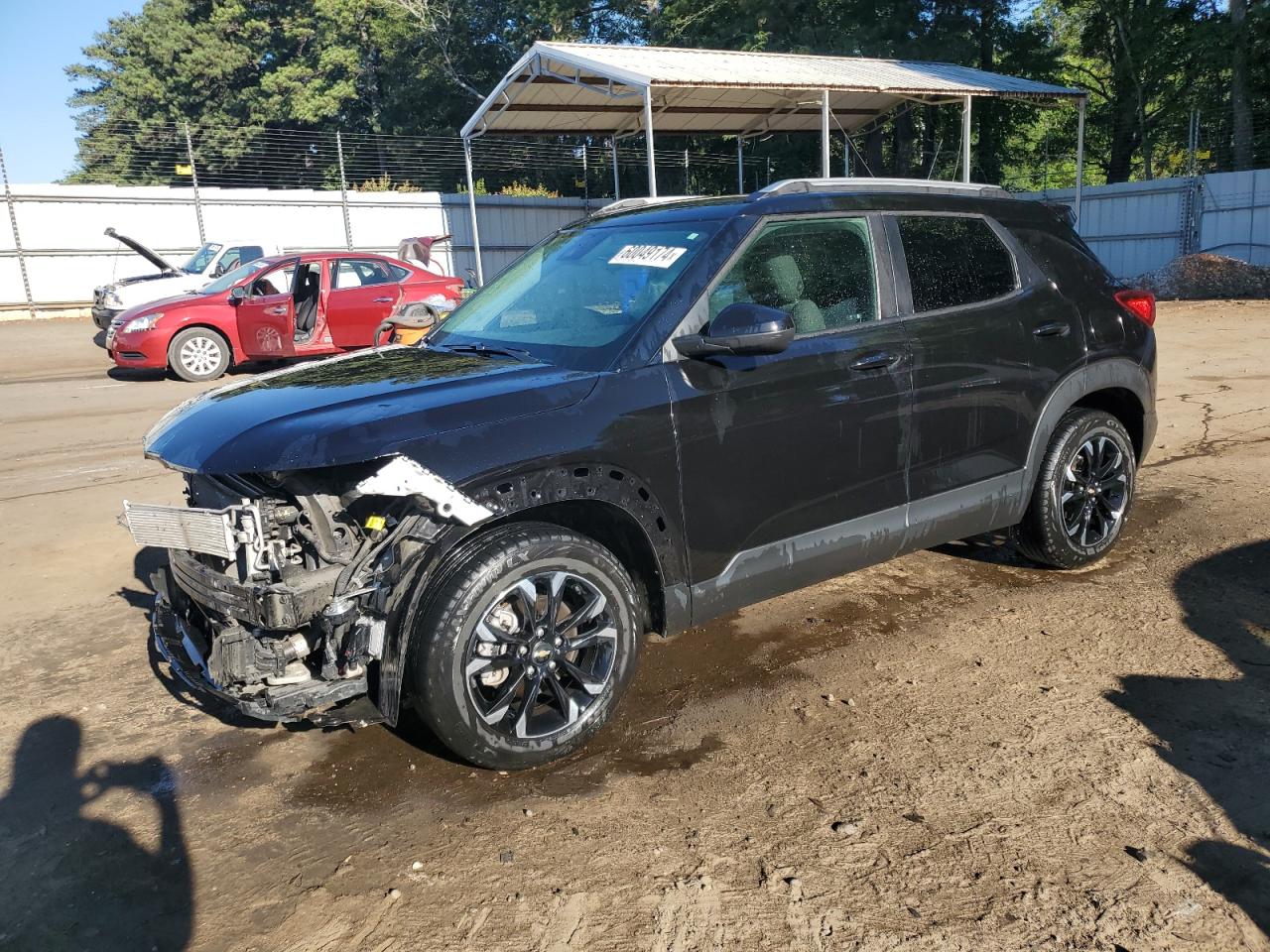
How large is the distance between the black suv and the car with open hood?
14134mm

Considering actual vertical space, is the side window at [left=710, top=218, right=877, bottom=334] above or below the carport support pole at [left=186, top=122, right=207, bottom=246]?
below

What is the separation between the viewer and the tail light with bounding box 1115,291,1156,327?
491cm

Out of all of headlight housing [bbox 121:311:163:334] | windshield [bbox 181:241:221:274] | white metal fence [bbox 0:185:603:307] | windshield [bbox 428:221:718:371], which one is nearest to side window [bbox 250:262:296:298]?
headlight housing [bbox 121:311:163:334]

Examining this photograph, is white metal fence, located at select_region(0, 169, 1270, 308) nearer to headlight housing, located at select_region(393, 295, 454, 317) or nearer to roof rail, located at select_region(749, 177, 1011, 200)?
headlight housing, located at select_region(393, 295, 454, 317)

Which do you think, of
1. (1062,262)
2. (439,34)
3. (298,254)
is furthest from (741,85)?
(439,34)

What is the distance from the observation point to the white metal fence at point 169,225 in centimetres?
2200

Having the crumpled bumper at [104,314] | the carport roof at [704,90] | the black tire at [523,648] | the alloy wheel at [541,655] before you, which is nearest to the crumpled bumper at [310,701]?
the black tire at [523,648]

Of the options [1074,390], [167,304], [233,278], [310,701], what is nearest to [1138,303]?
[1074,390]

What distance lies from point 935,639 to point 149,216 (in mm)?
23855

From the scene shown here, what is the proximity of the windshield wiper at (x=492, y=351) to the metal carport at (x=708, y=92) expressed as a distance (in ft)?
40.4

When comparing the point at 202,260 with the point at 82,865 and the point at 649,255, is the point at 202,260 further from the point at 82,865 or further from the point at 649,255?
the point at 82,865

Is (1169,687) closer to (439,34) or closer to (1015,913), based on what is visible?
(1015,913)

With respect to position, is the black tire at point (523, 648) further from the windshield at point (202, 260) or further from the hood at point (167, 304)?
the windshield at point (202, 260)

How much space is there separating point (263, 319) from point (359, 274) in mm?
1473
